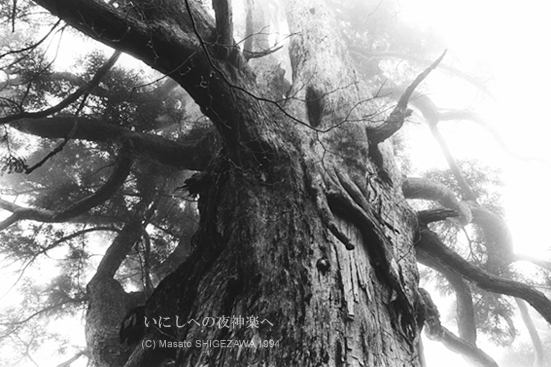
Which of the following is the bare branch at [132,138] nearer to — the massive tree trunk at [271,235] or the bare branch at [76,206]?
the bare branch at [76,206]

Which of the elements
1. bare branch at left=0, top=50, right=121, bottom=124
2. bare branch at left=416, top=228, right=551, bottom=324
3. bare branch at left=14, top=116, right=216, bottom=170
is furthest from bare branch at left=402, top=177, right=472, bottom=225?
bare branch at left=0, top=50, right=121, bottom=124

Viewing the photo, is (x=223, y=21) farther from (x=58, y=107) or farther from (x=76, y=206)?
(x=76, y=206)

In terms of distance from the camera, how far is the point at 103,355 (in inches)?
100

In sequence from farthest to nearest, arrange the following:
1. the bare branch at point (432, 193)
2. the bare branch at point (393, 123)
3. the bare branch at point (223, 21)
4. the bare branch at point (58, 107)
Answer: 1. the bare branch at point (432, 193)
2. the bare branch at point (393, 123)
3. the bare branch at point (58, 107)
4. the bare branch at point (223, 21)

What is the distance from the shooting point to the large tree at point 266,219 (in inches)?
47.3

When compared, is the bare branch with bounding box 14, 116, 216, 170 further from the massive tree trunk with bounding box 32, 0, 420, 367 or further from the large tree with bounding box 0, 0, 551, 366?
the massive tree trunk with bounding box 32, 0, 420, 367

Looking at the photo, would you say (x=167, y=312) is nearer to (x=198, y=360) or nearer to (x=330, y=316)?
(x=198, y=360)

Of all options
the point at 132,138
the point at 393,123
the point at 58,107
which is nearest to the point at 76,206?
the point at 132,138

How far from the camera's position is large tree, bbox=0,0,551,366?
1201mm

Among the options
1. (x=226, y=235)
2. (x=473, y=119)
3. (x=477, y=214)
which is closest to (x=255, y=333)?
(x=226, y=235)

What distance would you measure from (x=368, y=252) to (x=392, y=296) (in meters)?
0.24

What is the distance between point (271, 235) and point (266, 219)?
110 mm

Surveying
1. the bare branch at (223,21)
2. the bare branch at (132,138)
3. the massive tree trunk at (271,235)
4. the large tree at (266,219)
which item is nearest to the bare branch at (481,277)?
the large tree at (266,219)

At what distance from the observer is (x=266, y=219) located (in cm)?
159
